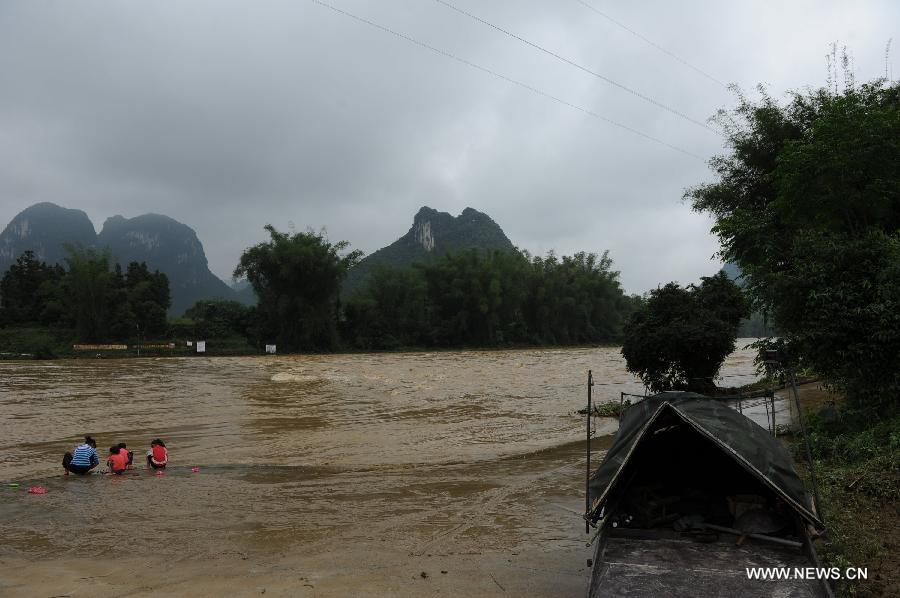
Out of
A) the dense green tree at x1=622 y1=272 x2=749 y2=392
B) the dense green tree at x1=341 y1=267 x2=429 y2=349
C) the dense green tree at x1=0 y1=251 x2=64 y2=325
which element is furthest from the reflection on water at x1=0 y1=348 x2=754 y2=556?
the dense green tree at x1=341 y1=267 x2=429 y2=349

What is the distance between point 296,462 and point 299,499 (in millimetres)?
2753

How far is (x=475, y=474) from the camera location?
10930 mm

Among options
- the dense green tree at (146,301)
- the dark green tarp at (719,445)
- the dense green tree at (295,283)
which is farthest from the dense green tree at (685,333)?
the dense green tree at (146,301)

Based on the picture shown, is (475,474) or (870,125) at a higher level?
(870,125)

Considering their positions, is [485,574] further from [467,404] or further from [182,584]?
[467,404]

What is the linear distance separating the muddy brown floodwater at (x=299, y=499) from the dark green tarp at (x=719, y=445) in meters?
1.24

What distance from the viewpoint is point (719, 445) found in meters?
5.59

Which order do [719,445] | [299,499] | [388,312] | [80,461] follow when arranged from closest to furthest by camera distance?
1. [719,445]
2. [299,499]
3. [80,461]
4. [388,312]

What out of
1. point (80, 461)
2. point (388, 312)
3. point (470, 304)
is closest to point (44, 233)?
point (388, 312)

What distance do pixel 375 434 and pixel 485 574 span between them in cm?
889

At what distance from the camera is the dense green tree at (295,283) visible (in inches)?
1887

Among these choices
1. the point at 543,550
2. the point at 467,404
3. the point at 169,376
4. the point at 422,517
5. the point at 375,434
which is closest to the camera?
the point at 543,550

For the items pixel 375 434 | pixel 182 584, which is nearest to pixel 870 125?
pixel 375 434

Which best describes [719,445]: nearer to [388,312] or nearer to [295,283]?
[295,283]
